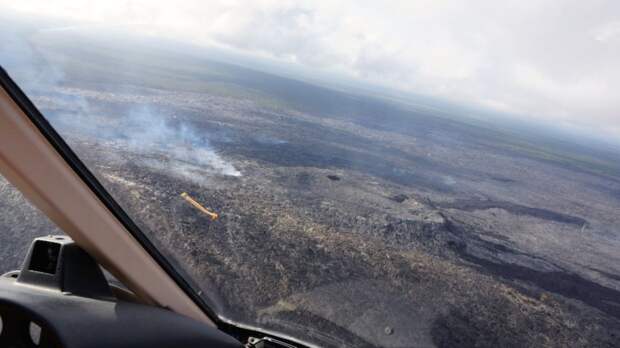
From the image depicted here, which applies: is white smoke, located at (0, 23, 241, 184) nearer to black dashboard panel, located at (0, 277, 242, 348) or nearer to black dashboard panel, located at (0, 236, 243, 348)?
black dashboard panel, located at (0, 236, 243, 348)

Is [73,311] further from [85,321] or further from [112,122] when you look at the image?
[112,122]

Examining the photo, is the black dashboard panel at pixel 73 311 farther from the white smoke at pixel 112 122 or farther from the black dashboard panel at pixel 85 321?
the white smoke at pixel 112 122

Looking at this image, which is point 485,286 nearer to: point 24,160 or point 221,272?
point 221,272

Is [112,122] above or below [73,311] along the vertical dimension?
above

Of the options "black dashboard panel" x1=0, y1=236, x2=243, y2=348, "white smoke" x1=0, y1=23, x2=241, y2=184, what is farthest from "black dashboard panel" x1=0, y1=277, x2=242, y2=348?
"white smoke" x1=0, y1=23, x2=241, y2=184

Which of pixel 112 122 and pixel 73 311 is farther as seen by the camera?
pixel 112 122

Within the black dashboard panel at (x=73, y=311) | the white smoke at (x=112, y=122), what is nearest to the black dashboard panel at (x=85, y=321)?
the black dashboard panel at (x=73, y=311)

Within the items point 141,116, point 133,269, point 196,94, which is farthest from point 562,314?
point 196,94

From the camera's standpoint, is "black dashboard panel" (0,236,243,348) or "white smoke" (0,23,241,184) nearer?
"black dashboard panel" (0,236,243,348)

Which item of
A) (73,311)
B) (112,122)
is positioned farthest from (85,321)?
(112,122)

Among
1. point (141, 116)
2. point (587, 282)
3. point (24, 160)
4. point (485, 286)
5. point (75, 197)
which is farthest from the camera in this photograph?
point (141, 116)

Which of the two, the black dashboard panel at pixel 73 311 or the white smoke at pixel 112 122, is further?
the white smoke at pixel 112 122
